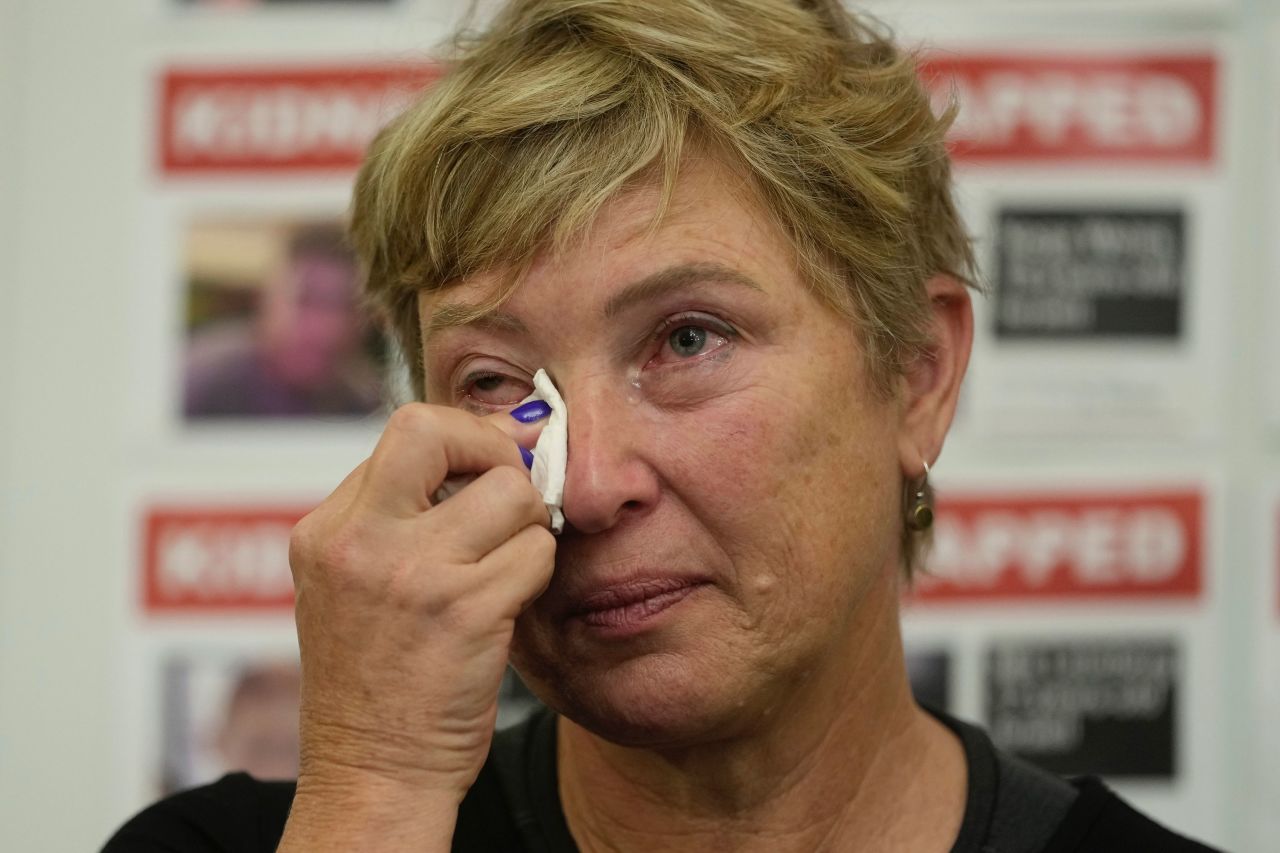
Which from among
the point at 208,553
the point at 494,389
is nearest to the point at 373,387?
the point at 208,553

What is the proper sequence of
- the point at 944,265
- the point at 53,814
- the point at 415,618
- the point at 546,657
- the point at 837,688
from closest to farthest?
the point at 415,618 → the point at 546,657 → the point at 837,688 → the point at 944,265 → the point at 53,814

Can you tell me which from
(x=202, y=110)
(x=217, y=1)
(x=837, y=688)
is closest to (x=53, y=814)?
(x=202, y=110)

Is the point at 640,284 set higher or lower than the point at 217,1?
lower

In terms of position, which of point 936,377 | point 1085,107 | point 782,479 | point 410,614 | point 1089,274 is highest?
point 1085,107

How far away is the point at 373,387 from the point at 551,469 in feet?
4.59

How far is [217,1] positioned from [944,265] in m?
1.65

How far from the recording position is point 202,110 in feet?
8.50

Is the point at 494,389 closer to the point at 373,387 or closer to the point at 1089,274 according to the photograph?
the point at 373,387

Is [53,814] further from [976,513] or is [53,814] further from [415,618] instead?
[976,513]

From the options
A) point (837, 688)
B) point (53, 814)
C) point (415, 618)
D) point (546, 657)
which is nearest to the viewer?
point (415, 618)

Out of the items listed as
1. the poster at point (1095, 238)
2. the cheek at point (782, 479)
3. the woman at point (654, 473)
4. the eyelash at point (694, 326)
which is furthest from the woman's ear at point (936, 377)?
the poster at point (1095, 238)

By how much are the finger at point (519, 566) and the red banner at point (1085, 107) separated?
1.54 metres

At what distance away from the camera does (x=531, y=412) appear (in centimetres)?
133

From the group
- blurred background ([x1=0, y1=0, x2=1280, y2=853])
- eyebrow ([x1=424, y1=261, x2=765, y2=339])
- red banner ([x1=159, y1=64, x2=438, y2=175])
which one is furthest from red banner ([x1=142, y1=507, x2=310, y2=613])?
eyebrow ([x1=424, y1=261, x2=765, y2=339])
